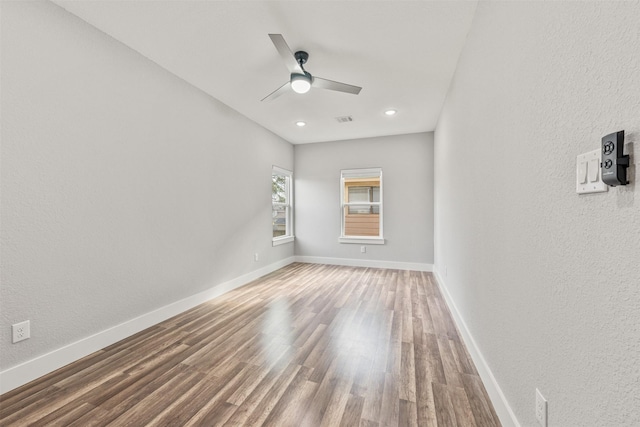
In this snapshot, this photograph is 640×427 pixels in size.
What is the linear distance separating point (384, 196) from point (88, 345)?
4.78m

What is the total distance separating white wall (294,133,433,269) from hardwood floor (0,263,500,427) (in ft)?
7.61

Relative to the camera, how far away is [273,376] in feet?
6.11

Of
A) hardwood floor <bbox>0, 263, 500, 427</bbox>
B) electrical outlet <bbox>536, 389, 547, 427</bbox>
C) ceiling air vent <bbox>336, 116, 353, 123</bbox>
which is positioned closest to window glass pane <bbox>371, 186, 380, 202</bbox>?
ceiling air vent <bbox>336, 116, 353, 123</bbox>

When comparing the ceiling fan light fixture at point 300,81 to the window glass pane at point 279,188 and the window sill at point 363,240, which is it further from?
the window sill at point 363,240

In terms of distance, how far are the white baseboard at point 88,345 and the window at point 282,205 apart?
2.12 metres

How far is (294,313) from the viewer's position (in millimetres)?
3000

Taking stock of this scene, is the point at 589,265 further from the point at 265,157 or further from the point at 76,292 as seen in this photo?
the point at 265,157

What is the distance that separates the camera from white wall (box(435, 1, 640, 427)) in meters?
0.65

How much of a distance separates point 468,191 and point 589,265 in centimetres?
152

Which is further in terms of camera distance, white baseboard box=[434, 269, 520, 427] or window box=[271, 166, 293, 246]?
window box=[271, 166, 293, 246]

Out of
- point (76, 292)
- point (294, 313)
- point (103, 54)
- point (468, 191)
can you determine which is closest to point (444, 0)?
point (468, 191)

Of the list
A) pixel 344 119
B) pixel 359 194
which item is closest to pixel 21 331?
pixel 344 119

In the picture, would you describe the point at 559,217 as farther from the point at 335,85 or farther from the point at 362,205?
the point at 362,205

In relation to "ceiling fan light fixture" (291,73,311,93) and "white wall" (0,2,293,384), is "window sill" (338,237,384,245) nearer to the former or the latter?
"white wall" (0,2,293,384)
